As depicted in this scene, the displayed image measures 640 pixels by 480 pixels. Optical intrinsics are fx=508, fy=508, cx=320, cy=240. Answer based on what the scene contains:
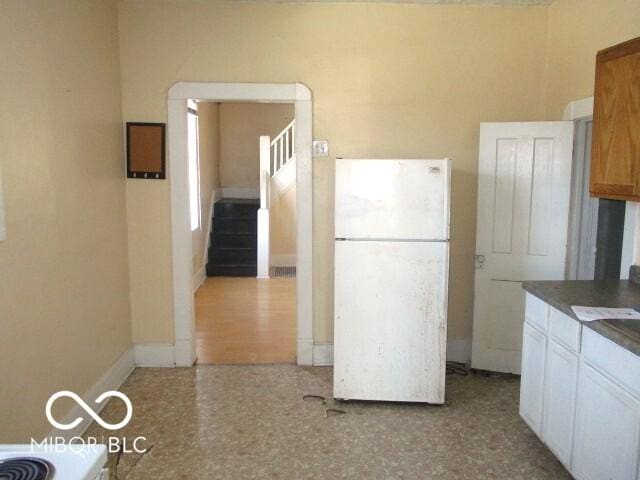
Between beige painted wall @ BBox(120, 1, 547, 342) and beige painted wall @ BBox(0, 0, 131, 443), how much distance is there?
9.3 inches

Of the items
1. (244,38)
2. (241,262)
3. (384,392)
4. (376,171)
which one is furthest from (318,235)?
(241,262)

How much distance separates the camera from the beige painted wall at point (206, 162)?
721cm

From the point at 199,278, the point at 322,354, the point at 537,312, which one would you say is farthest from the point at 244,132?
the point at 537,312

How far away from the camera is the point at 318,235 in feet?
12.8

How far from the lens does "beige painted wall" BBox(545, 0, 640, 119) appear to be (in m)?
2.83

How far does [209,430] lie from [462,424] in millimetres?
1509

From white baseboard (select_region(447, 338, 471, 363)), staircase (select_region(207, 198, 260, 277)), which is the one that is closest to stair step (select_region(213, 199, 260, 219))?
staircase (select_region(207, 198, 260, 277))

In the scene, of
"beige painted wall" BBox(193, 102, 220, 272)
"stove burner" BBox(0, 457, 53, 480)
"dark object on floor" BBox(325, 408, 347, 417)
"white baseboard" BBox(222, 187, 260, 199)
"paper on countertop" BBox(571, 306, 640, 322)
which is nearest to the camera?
"stove burner" BBox(0, 457, 53, 480)

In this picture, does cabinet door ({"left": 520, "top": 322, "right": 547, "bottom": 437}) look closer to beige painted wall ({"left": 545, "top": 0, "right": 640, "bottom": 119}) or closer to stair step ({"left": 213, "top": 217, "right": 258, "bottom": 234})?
beige painted wall ({"left": 545, "top": 0, "right": 640, "bottom": 119})

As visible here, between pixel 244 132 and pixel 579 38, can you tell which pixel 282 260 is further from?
pixel 579 38

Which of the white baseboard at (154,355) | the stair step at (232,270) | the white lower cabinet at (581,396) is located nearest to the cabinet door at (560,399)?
the white lower cabinet at (581,396)

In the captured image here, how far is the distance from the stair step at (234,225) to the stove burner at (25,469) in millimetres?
6727

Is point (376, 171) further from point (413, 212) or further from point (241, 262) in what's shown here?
point (241, 262)

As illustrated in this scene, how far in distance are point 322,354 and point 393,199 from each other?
1.51 meters
